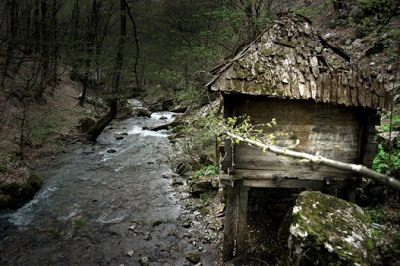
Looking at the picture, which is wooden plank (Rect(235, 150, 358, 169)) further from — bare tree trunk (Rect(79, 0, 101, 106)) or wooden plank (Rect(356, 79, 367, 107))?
bare tree trunk (Rect(79, 0, 101, 106))

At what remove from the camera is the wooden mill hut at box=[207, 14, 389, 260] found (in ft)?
16.3

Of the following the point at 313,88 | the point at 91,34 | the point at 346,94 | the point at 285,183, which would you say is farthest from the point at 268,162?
the point at 91,34

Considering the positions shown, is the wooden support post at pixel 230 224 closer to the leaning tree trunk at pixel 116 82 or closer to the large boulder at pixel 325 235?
the large boulder at pixel 325 235

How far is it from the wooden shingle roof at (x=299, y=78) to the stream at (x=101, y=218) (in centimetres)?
442

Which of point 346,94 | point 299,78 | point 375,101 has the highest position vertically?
point 299,78

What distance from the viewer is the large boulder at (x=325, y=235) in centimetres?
370

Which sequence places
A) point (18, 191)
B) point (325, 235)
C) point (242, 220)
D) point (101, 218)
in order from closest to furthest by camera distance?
point (325, 235) → point (242, 220) → point (101, 218) → point (18, 191)

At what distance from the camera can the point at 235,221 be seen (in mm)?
5852

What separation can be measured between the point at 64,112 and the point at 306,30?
17.2 meters

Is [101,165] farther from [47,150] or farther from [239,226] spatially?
[239,226]

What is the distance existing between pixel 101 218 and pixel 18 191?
316 cm

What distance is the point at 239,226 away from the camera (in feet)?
19.2

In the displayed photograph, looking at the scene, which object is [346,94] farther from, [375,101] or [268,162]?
[268,162]

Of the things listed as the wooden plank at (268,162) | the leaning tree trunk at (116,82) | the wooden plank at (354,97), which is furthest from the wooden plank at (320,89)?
the leaning tree trunk at (116,82)
